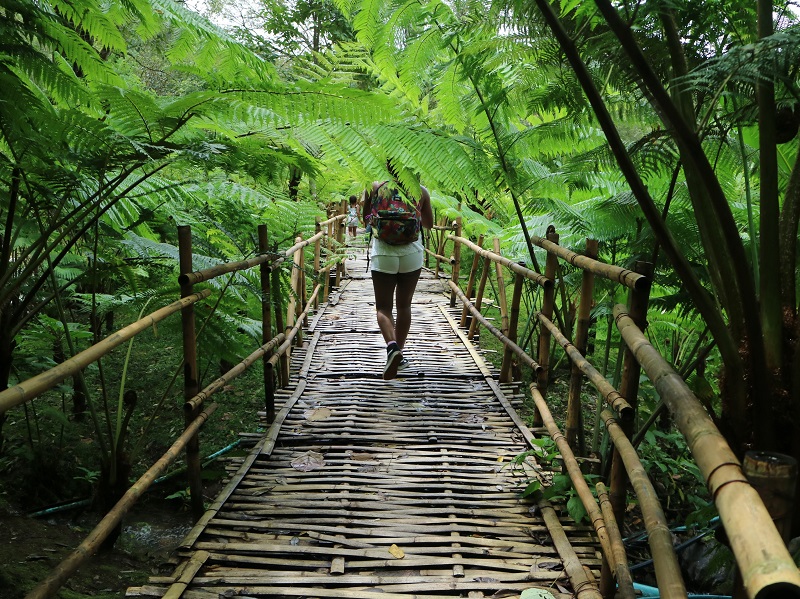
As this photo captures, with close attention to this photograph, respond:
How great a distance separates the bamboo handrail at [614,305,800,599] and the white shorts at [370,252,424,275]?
2923 mm

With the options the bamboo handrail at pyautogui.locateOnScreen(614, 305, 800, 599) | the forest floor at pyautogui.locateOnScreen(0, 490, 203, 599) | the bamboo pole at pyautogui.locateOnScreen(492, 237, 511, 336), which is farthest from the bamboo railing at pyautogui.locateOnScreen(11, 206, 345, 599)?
the bamboo pole at pyautogui.locateOnScreen(492, 237, 511, 336)

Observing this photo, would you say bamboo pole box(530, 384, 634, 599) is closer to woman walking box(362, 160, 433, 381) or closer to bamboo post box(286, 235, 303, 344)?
woman walking box(362, 160, 433, 381)

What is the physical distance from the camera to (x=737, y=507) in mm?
753

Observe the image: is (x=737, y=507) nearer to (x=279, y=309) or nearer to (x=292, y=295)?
(x=279, y=309)

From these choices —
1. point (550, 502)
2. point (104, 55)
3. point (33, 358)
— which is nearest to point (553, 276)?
point (550, 502)

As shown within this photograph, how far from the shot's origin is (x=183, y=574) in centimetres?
192

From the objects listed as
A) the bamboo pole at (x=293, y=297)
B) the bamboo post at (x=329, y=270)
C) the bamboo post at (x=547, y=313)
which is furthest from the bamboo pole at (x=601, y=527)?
the bamboo post at (x=329, y=270)

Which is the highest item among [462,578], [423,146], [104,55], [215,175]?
[104,55]

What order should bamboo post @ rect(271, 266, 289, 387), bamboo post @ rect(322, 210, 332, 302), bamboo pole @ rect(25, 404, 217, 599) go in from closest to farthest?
1. bamboo pole @ rect(25, 404, 217, 599)
2. bamboo post @ rect(271, 266, 289, 387)
3. bamboo post @ rect(322, 210, 332, 302)

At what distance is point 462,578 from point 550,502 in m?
0.59

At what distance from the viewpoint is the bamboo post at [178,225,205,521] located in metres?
2.40

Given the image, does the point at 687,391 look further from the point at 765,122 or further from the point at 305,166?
the point at 305,166

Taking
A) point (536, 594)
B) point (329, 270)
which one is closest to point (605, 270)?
point (536, 594)

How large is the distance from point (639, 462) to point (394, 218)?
2665mm
